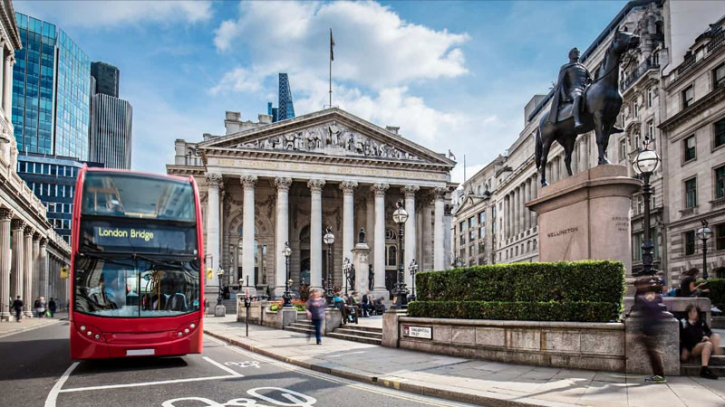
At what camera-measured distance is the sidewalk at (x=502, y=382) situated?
8.96 m

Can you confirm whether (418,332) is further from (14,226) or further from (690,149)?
(14,226)

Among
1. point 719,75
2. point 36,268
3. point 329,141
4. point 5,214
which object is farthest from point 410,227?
point 36,268

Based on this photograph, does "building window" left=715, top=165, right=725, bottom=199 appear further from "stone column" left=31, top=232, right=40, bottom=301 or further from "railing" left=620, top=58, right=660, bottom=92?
"stone column" left=31, top=232, right=40, bottom=301

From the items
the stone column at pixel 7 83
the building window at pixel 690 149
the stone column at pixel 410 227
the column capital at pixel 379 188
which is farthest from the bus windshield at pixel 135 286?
the stone column at pixel 7 83

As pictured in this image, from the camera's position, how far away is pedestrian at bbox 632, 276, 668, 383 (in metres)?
9.77

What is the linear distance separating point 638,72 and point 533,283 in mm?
41201

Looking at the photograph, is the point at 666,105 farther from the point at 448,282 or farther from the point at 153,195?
the point at 153,195

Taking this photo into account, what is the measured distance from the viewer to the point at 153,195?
544 inches

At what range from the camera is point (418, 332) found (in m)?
16.2

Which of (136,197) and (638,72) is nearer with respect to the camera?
(136,197)

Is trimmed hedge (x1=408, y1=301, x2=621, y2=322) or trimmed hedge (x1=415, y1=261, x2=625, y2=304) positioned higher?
trimmed hedge (x1=415, y1=261, x2=625, y2=304)

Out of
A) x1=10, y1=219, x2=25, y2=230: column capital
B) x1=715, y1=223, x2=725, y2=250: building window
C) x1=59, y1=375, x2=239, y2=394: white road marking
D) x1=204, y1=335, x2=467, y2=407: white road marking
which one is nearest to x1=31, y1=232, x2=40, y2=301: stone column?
x1=10, y1=219, x2=25, y2=230: column capital

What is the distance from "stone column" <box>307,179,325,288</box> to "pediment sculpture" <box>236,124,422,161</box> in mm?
3320

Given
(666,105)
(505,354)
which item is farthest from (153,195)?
(666,105)
